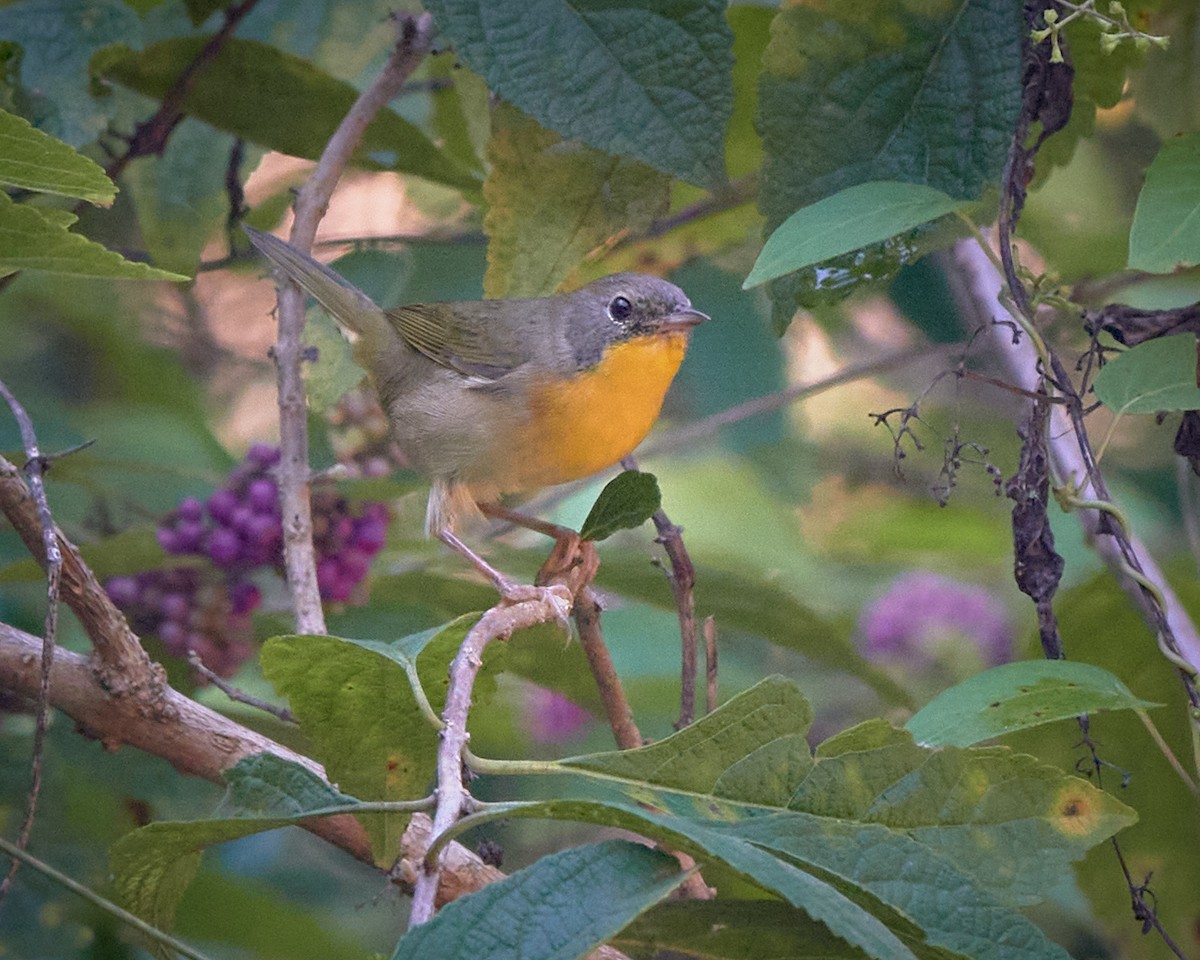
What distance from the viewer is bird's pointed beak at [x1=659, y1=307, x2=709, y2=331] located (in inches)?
118

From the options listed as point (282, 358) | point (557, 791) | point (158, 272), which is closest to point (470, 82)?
point (282, 358)

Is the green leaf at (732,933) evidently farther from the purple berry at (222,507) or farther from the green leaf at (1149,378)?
the purple berry at (222,507)

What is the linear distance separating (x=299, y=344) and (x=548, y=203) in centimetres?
55

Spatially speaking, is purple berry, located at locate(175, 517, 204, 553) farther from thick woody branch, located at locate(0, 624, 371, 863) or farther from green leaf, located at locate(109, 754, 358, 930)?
green leaf, located at locate(109, 754, 358, 930)

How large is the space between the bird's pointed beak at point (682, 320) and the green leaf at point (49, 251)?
5.99ft

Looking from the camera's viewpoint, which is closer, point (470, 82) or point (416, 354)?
point (470, 82)

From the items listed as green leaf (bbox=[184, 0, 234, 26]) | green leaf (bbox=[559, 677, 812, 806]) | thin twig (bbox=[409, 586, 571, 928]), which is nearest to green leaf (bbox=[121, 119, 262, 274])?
green leaf (bbox=[184, 0, 234, 26])

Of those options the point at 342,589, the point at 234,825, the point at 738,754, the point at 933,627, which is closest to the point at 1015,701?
the point at 738,754

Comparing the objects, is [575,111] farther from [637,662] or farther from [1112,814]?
[637,662]

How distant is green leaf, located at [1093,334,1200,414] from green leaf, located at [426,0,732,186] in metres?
0.63

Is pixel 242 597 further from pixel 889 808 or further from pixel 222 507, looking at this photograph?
pixel 889 808

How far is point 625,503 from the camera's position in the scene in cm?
176

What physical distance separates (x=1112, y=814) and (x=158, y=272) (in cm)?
114

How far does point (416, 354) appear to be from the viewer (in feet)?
11.1
